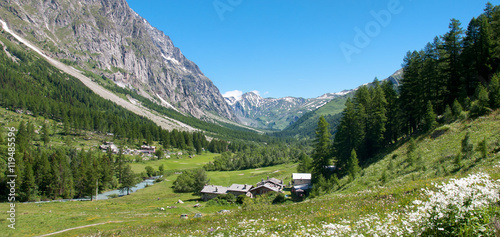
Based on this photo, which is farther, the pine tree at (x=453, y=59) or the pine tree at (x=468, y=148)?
the pine tree at (x=453, y=59)

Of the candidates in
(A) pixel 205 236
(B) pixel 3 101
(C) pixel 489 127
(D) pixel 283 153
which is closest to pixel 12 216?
(A) pixel 205 236

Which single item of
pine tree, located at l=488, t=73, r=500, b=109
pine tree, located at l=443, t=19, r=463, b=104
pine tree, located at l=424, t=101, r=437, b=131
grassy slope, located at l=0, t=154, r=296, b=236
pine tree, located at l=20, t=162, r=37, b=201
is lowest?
grassy slope, located at l=0, t=154, r=296, b=236

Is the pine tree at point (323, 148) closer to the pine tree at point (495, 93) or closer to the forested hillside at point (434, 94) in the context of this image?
the forested hillside at point (434, 94)

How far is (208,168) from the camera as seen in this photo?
451 ft

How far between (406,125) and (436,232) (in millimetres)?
54469

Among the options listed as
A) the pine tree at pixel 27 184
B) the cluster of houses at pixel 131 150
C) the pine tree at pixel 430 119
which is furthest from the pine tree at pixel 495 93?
the cluster of houses at pixel 131 150

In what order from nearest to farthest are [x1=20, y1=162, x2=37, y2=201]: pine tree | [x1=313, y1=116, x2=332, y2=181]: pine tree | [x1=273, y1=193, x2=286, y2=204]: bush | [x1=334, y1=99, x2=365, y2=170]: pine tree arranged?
[x1=334, y1=99, x2=365, y2=170]: pine tree < [x1=313, y1=116, x2=332, y2=181]: pine tree < [x1=273, y1=193, x2=286, y2=204]: bush < [x1=20, y1=162, x2=37, y2=201]: pine tree

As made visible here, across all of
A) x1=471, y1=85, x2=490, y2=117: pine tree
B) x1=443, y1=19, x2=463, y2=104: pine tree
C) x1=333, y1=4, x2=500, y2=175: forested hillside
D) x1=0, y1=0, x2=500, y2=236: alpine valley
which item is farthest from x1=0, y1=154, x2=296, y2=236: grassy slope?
x1=443, y1=19, x2=463, y2=104: pine tree

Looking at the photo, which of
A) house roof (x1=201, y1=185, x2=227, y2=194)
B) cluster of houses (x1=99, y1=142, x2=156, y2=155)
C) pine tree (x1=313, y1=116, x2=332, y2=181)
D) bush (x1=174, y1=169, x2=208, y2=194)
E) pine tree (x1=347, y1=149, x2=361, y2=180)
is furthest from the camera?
cluster of houses (x1=99, y1=142, x2=156, y2=155)

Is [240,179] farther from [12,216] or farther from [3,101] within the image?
[3,101]

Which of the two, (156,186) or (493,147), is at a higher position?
(493,147)

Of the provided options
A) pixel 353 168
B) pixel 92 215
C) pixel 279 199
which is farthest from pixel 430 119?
pixel 92 215

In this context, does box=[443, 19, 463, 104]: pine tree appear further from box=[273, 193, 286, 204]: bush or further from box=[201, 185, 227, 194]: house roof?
box=[201, 185, 227, 194]: house roof

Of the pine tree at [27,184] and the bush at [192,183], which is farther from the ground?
the pine tree at [27,184]
